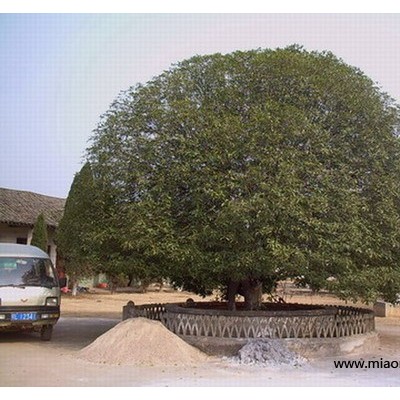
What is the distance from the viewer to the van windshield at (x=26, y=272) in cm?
1334

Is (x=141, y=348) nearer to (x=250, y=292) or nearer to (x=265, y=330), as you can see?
(x=265, y=330)

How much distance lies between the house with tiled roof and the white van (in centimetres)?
1424

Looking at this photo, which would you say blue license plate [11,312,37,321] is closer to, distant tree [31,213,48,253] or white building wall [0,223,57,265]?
distant tree [31,213,48,253]

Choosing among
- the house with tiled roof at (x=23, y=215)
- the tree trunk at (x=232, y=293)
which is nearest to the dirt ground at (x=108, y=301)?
the house with tiled roof at (x=23, y=215)

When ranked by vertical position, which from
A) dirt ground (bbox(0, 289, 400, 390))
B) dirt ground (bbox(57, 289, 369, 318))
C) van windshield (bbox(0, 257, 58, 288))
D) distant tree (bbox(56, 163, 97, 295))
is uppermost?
distant tree (bbox(56, 163, 97, 295))

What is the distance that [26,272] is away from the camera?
13734 mm

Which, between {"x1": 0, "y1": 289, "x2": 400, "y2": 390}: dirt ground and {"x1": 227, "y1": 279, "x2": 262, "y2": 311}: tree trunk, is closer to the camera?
{"x1": 0, "y1": 289, "x2": 400, "y2": 390}: dirt ground

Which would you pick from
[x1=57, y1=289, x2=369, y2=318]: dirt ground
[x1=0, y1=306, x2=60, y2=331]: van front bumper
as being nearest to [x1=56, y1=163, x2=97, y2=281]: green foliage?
[x1=0, y1=306, x2=60, y2=331]: van front bumper

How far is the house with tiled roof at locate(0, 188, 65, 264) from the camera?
94.5 ft

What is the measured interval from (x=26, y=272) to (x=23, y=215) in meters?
16.7

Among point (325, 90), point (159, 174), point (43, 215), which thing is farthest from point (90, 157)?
→ point (43, 215)

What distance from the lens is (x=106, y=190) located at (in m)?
14.0

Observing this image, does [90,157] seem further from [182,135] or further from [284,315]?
[284,315]

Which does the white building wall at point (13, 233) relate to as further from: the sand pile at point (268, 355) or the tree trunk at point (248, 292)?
the sand pile at point (268, 355)
